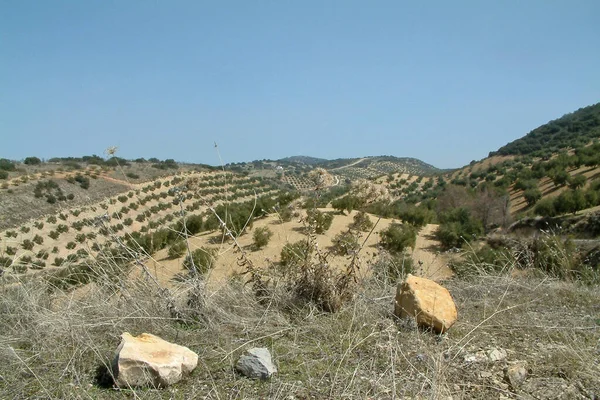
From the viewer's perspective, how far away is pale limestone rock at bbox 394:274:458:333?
308cm

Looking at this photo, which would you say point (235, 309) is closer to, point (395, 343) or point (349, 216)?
point (395, 343)

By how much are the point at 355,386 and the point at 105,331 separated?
6.73 feet

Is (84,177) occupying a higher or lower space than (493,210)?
higher

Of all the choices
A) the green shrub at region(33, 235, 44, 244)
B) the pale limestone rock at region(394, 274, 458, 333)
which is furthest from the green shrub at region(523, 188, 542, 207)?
the green shrub at region(33, 235, 44, 244)

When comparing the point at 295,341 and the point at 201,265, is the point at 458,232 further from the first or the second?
the point at 295,341

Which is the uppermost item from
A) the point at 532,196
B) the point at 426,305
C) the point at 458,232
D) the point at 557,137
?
the point at 557,137

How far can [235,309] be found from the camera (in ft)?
11.7

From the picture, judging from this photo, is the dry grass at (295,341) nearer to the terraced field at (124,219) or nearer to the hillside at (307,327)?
the hillside at (307,327)

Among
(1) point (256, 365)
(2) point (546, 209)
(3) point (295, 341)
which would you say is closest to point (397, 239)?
(2) point (546, 209)

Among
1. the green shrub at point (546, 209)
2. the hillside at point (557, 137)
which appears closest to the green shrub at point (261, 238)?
the green shrub at point (546, 209)

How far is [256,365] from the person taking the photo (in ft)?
8.07

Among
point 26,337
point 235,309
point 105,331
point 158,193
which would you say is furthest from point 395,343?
point 158,193

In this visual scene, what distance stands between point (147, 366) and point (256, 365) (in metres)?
0.62

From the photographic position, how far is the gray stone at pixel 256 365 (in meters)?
2.42
